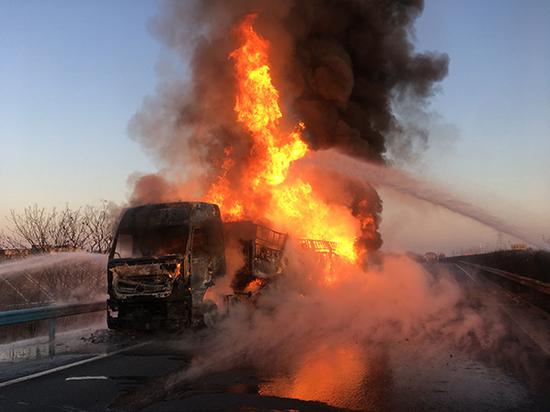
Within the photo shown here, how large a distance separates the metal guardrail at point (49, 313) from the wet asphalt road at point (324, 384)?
1161 millimetres

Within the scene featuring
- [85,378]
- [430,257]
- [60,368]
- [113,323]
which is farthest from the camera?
[430,257]

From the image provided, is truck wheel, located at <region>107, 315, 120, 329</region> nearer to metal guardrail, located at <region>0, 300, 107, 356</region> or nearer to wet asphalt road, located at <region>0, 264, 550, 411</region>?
metal guardrail, located at <region>0, 300, 107, 356</region>

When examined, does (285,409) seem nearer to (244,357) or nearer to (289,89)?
(244,357)

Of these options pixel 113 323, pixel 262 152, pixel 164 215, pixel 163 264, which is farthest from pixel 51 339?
pixel 262 152

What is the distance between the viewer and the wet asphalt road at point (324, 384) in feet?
18.7

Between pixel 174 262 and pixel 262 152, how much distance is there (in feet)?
33.1

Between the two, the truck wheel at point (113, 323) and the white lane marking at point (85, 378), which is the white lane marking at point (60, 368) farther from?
the truck wheel at point (113, 323)

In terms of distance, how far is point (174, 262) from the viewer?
10734mm

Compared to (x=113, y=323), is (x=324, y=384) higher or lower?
lower

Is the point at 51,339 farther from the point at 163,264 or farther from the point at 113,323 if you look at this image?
the point at 163,264

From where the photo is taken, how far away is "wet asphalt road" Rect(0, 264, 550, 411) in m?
5.70

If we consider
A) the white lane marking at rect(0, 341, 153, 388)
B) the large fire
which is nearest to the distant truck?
the white lane marking at rect(0, 341, 153, 388)

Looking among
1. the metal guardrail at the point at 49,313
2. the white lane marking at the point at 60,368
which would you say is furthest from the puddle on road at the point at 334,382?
the metal guardrail at the point at 49,313

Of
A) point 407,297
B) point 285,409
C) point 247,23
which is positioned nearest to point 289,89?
point 247,23
